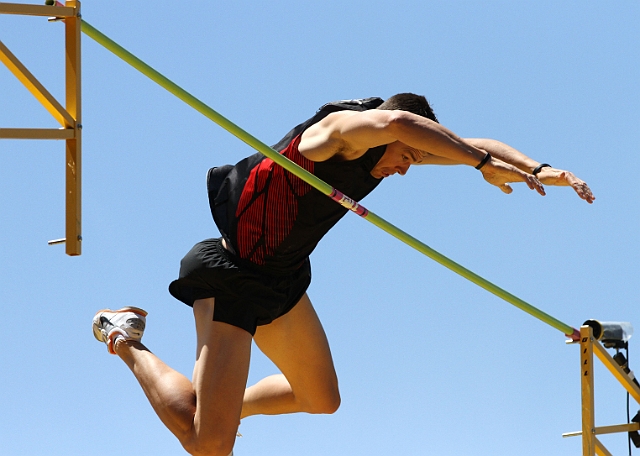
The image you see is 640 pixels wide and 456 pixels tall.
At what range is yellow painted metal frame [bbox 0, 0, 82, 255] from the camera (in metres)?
4.58

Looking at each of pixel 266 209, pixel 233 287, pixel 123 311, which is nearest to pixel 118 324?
pixel 123 311

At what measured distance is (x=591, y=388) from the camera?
6.22 m

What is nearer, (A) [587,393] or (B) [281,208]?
(B) [281,208]

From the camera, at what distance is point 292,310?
5812 mm

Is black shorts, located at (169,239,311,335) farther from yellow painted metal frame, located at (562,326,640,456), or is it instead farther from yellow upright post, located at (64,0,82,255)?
yellow painted metal frame, located at (562,326,640,456)

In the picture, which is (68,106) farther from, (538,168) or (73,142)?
(538,168)

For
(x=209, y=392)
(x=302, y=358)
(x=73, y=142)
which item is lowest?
(x=209, y=392)

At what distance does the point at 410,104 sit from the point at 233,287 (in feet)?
4.13

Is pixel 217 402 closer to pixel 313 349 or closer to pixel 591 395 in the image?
pixel 313 349

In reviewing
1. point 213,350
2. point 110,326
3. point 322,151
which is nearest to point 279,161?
point 322,151

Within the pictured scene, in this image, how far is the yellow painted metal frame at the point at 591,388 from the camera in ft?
20.2

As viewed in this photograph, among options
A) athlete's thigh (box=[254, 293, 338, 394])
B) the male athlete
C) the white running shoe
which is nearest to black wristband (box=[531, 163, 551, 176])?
the male athlete

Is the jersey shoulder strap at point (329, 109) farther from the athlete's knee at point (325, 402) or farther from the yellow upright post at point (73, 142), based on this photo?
the athlete's knee at point (325, 402)

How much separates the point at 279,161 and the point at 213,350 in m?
0.99
